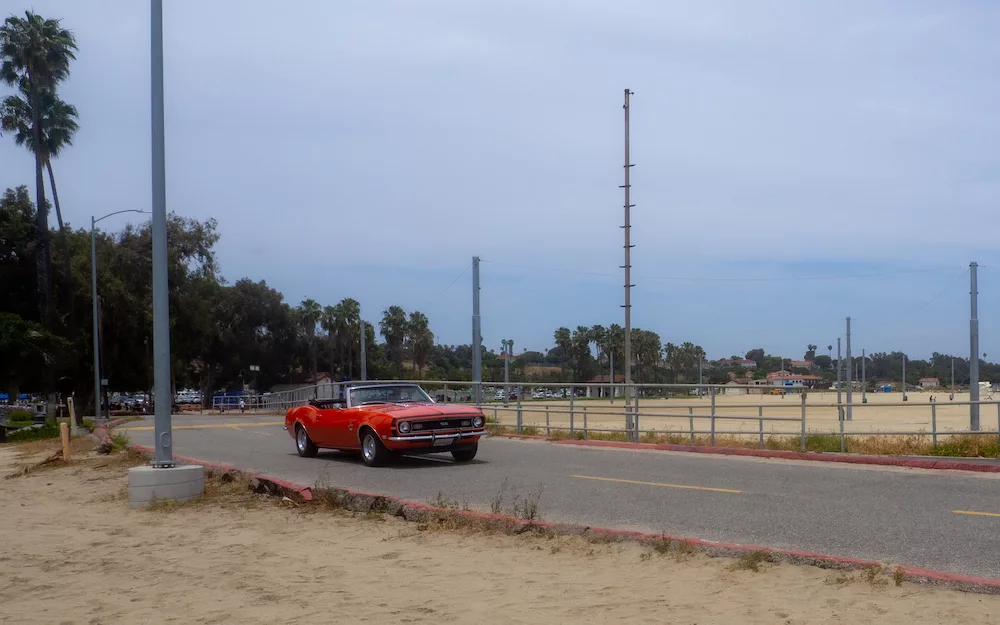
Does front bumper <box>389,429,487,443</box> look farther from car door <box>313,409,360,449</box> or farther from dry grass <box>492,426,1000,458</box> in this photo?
dry grass <box>492,426,1000,458</box>

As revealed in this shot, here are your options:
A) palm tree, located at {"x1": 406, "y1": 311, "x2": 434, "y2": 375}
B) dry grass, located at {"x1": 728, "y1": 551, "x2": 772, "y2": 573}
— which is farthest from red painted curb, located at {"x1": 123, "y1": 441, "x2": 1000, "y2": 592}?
palm tree, located at {"x1": 406, "y1": 311, "x2": 434, "y2": 375}

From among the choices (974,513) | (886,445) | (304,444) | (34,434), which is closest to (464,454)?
(304,444)

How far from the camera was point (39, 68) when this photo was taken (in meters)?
42.8

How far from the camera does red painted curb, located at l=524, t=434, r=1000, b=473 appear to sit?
14.8 metres

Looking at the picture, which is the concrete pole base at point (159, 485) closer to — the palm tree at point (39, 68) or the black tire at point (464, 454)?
the black tire at point (464, 454)

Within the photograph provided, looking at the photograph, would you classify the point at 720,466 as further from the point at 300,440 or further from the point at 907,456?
the point at 300,440

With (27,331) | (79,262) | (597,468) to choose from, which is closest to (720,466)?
(597,468)

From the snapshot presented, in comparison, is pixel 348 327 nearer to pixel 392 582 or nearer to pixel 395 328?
pixel 395 328

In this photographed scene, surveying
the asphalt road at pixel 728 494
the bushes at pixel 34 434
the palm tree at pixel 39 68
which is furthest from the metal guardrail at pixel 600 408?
the palm tree at pixel 39 68

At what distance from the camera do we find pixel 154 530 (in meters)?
9.89

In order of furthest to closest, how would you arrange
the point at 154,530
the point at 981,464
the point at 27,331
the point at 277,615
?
1. the point at 27,331
2. the point at 981,464
3. the point at 154,530
4. the point at 277,615

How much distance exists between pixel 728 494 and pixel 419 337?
76719mm

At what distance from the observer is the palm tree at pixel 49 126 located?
43906 millimetres

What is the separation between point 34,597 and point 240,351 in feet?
269
